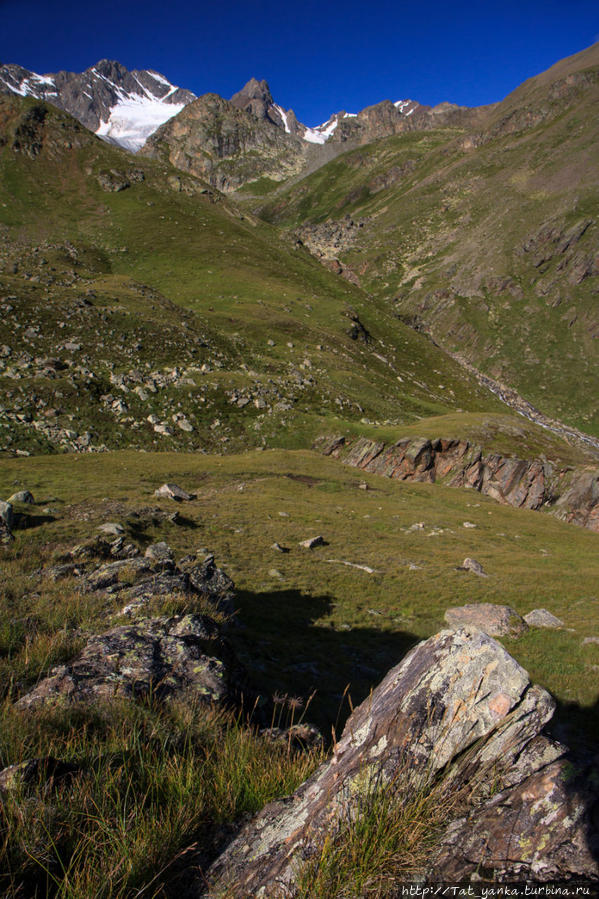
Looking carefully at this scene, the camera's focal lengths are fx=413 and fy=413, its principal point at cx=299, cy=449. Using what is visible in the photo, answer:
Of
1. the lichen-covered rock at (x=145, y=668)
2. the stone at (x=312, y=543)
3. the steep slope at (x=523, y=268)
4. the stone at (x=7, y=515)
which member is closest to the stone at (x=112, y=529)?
the stone at (x=7, y=515)

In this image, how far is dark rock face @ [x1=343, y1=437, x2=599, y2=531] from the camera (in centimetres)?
4072

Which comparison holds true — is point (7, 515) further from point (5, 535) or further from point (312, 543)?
point (312, 543)

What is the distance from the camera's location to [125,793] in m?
3.58

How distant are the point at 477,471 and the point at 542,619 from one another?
2976 centimetres

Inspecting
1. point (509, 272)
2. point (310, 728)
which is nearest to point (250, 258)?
point (509, 272)

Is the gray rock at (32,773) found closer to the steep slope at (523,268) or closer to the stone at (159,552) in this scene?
the stone at (159,552)

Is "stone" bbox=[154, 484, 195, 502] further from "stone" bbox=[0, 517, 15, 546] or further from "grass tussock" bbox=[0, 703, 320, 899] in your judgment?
"grass tussock" bbox=[0, 703, 320, 899]

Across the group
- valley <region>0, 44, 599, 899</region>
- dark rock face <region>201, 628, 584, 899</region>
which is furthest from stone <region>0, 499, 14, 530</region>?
dark rock face <region>201, 628, 584, 899</region>

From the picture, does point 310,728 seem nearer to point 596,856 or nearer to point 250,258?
point 596,856

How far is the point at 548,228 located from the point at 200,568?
566 ft

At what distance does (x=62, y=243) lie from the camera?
9512 centimetres

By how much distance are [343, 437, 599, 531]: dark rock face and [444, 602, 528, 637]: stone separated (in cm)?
2866

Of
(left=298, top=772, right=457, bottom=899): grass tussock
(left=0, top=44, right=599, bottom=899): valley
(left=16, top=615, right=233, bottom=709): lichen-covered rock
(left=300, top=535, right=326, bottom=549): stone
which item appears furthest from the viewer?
(left=300, top=535, right=326, bottom=549): stone

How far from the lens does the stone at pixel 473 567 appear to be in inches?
823
